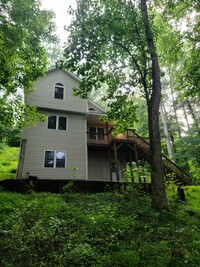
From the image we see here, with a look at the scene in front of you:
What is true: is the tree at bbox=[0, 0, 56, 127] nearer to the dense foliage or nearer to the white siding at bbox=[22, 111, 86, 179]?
the white siding at bbox=[22, 111, 86, 179]

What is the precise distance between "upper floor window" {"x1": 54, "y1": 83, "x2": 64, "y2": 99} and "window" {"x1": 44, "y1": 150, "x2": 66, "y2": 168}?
15.0 feet

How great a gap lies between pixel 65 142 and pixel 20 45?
23.8 feet

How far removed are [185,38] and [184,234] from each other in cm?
1188

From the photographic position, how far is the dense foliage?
10.8ft

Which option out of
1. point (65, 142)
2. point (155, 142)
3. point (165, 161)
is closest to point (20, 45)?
point (65, 142)

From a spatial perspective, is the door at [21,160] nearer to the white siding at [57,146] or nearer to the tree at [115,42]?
the white siding at [57,146]

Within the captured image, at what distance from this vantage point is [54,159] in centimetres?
1398

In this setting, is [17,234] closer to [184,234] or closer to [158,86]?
[184,234]

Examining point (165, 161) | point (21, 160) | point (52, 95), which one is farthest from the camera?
point (52, 95)

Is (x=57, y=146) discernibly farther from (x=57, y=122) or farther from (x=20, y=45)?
Answer: (x=20, y=45)

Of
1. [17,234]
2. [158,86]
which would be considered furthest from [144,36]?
[17,234]

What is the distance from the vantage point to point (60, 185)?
8.72m

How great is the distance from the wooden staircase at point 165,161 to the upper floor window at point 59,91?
626cm

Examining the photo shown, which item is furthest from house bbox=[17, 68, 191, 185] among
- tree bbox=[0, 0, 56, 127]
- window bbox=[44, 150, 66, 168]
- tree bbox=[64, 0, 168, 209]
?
tree bbox=[64, 0, 168, 209]
